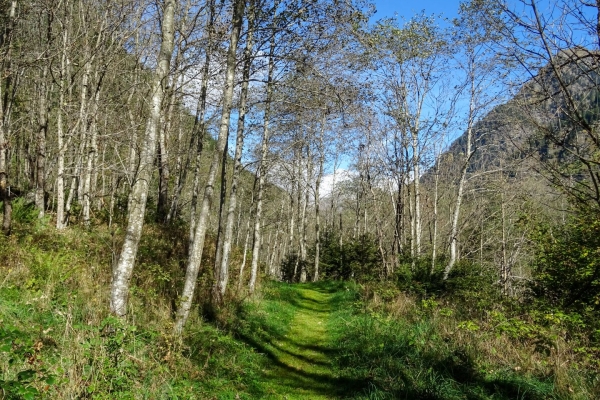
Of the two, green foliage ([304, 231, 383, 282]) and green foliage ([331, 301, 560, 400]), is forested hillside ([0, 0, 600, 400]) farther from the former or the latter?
green foliage ([304, 231, 383, 282])

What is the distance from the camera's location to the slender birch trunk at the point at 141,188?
216 inches

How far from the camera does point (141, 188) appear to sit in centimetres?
577

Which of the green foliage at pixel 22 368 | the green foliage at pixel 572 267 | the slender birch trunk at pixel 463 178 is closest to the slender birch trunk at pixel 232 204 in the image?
the green foliage at pixel 22 368

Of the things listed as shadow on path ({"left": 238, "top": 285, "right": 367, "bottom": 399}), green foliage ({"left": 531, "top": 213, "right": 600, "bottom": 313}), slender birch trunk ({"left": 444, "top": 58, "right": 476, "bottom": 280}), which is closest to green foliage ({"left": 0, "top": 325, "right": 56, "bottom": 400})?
shadow on path ({"left": 238, "top": 285, "right": 367, "bottom": 399})

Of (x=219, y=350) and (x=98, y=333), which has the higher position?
(x=98, y=333)

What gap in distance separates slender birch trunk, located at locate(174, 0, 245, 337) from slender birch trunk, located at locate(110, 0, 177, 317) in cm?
109

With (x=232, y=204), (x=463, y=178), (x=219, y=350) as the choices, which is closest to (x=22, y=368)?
(x=219, y=350)

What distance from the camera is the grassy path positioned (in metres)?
5.99

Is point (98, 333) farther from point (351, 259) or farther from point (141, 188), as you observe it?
point (351, 259)

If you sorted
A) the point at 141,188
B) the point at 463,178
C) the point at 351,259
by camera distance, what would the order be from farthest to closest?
1. the point at 351,259
2. the point at 463,178
3. the point at 141,188

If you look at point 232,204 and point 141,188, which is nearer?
point 141,188

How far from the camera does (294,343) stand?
8.39 meters

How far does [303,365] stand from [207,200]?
354cm

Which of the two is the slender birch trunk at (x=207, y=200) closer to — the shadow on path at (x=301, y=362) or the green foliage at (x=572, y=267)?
the shadow on path at (x=301, y=362)
